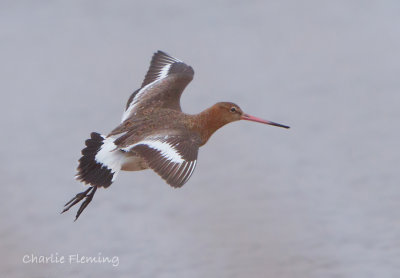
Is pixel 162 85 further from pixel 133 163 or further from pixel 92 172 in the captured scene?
pixel 92 172

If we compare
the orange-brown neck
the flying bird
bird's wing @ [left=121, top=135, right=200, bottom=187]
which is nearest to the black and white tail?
the flying bird

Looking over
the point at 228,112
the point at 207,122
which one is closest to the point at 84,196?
the point at 207,122

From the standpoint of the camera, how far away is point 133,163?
6344 mm

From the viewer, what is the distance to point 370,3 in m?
9.50

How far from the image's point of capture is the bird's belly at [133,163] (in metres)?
6.32

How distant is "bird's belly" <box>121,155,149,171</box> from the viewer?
6320 millimetres

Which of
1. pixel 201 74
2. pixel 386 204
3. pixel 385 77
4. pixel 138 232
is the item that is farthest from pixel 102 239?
→ pixel 385 77

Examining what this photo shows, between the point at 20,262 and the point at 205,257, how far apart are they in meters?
1.10

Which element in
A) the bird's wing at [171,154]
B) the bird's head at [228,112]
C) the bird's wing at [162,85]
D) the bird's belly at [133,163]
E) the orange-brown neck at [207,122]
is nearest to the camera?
the bird's wing at [171,154]

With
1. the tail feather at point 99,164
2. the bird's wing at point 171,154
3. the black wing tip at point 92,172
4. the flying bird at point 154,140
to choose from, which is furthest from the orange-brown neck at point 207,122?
the black wing tip at point 92,172

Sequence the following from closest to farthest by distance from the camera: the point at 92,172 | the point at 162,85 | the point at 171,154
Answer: the point at 171,154 < the point at 92,172 < the point at 162,85

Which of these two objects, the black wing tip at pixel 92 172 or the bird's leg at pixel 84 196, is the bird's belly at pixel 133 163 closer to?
the black wing tip at pixel 92 172

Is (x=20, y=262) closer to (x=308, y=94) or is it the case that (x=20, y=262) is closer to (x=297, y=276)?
(x=297, y=276)

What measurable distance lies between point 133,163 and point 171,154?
419 mm
